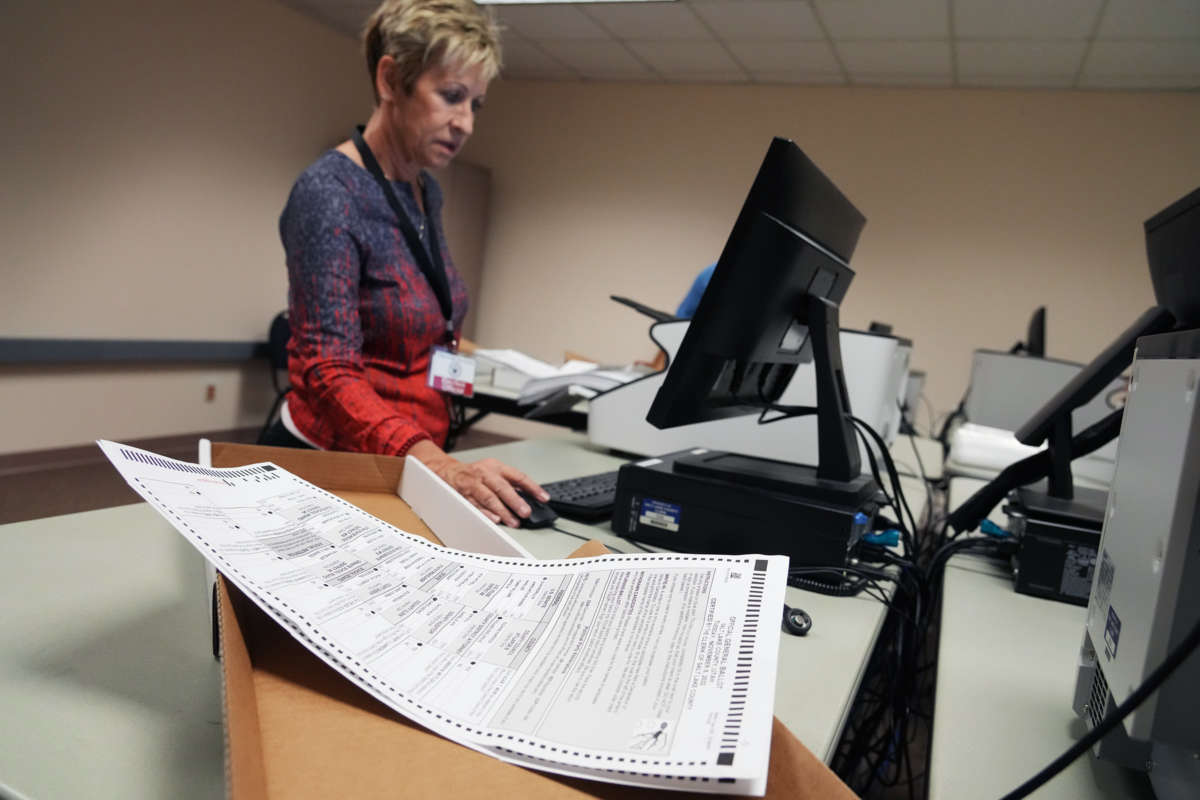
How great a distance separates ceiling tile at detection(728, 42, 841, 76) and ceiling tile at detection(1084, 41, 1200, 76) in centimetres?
128

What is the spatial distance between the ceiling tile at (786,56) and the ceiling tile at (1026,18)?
78 cm

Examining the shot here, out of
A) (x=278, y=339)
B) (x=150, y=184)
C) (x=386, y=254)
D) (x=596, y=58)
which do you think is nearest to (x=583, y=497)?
(x=386, y=254)

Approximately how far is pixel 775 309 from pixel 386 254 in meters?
0.73

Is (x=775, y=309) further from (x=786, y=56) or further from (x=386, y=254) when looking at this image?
(x=786, y=56)

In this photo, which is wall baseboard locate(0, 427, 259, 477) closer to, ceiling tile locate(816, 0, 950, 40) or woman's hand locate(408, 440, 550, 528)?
woman's hand locate(408, 440, 550, 528)

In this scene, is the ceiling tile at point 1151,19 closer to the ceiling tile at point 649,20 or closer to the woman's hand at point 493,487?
the ceiling tile at point 649,20

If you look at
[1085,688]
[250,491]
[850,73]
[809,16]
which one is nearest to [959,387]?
[850,73]

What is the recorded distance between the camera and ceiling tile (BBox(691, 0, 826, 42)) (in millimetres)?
3734

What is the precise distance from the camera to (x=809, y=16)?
3.78 metres

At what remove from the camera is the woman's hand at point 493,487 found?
100 cm

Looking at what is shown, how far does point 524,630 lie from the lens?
50 centimetres

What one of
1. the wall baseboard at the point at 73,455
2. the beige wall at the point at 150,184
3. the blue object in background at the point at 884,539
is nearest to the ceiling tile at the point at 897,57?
the beige wall at the point at 150,184

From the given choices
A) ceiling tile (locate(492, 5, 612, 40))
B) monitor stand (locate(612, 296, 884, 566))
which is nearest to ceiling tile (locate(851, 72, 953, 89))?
ceiling tile (locate(492, 5, 612, 40))

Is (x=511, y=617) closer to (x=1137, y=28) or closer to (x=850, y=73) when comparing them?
(x=1137, y=28)
